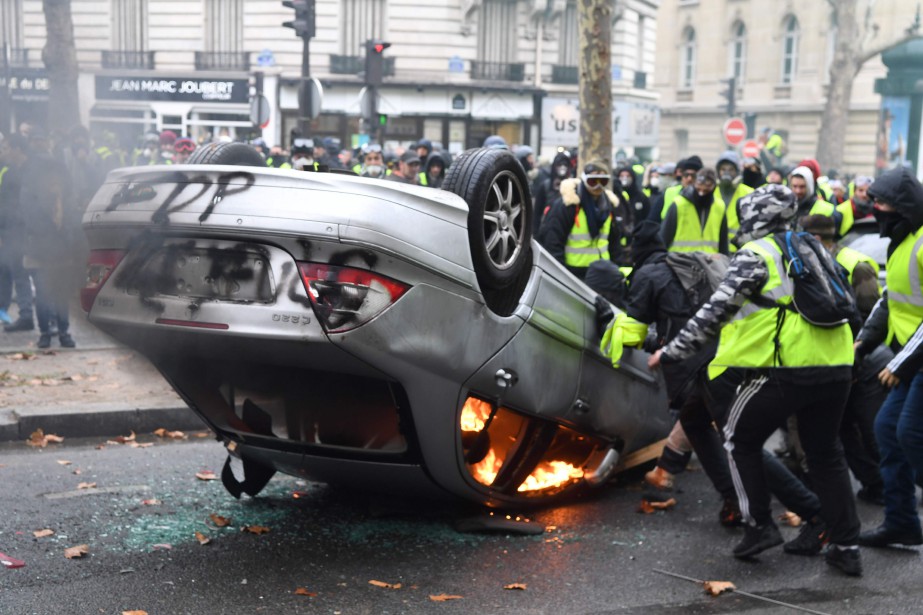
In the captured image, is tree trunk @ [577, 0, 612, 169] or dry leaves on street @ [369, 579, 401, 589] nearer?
dry leaves on street @ [369, 579, 401, 589]

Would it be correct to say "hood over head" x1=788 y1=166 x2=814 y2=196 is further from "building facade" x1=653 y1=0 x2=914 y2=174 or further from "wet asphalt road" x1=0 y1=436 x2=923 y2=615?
"building facade" x1=653 y1=0 x2=914 y2=174

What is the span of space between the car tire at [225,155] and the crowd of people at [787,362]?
187 cm

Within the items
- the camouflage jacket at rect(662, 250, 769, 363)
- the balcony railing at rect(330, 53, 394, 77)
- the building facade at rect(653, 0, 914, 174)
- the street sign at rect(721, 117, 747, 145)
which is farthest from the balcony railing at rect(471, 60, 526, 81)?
the camouflage jacket at rect(662, 250, 769, 363)

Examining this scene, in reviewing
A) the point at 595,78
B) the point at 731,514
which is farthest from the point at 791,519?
the point at 595,78

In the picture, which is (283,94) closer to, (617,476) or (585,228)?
(585,228)

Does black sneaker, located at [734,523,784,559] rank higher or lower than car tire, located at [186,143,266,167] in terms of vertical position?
lower

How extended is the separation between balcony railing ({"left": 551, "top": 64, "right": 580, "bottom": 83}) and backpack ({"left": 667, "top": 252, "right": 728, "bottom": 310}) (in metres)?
34.4

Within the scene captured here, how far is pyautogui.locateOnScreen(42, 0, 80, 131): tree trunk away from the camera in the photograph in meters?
19.1

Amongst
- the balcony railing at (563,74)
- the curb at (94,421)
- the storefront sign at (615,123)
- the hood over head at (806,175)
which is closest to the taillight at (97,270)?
the curb at (94,421)

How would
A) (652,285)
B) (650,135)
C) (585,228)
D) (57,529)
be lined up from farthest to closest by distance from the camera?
(650,135) → (585,228) → (652,285) → (57,529)

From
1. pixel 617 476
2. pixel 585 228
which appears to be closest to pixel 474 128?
pixel 585 228

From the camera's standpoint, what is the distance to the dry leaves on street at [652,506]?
19.7 feet

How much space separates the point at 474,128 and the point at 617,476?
1263 inches

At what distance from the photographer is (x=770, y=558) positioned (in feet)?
17.5
